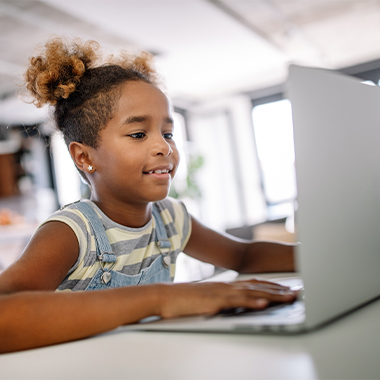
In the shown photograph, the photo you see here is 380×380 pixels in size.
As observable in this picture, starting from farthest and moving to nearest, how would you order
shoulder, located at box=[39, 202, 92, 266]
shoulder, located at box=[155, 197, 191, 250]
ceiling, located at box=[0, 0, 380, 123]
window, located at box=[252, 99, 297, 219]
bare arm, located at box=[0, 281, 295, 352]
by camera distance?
window, located at box=[252, 99, 297, 219] → ceiling, located at box=[0, 0, 380, 123] → shoulder, located at box=[155, 197, 191, 250] → shoulder, located at box=[39, 202, 92, 266] → bare arm, located at box=[0, 281, 295, 352]

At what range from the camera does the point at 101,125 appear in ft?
3.01

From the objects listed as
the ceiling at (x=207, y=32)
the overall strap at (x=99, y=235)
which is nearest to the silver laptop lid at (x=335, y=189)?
the overall strap at (x=99, y=235)

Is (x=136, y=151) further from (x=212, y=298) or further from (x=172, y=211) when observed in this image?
(x=212, y=298)

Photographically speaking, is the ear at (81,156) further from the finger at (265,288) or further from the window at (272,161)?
the window at (272,161)

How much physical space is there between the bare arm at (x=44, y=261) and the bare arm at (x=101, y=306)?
10 cm

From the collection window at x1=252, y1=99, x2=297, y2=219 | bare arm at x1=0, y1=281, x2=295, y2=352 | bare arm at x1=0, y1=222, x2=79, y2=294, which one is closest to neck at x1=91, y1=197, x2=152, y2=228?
bare arm at x1=0, y1=222, x2=79, y2=294

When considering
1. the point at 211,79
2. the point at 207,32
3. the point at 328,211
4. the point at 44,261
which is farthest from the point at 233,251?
the point at 211,79

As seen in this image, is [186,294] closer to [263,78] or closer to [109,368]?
[109,368]

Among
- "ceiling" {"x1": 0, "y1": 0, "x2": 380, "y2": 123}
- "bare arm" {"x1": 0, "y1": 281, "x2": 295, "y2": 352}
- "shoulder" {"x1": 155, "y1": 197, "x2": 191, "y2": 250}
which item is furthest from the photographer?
"ceiling" {"x1": 0, "y1": 0, "x2": 380, "y2": 123}

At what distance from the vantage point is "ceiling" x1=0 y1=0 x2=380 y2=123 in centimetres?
332

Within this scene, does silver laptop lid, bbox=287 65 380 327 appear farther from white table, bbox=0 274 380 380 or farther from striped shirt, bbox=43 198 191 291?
striped shirt, bbox=43 198 191 291

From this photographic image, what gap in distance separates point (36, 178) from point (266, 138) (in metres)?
3.91

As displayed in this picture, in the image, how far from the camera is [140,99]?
0.91 meters

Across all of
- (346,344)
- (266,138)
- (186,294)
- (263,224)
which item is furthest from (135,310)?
(266,138)
